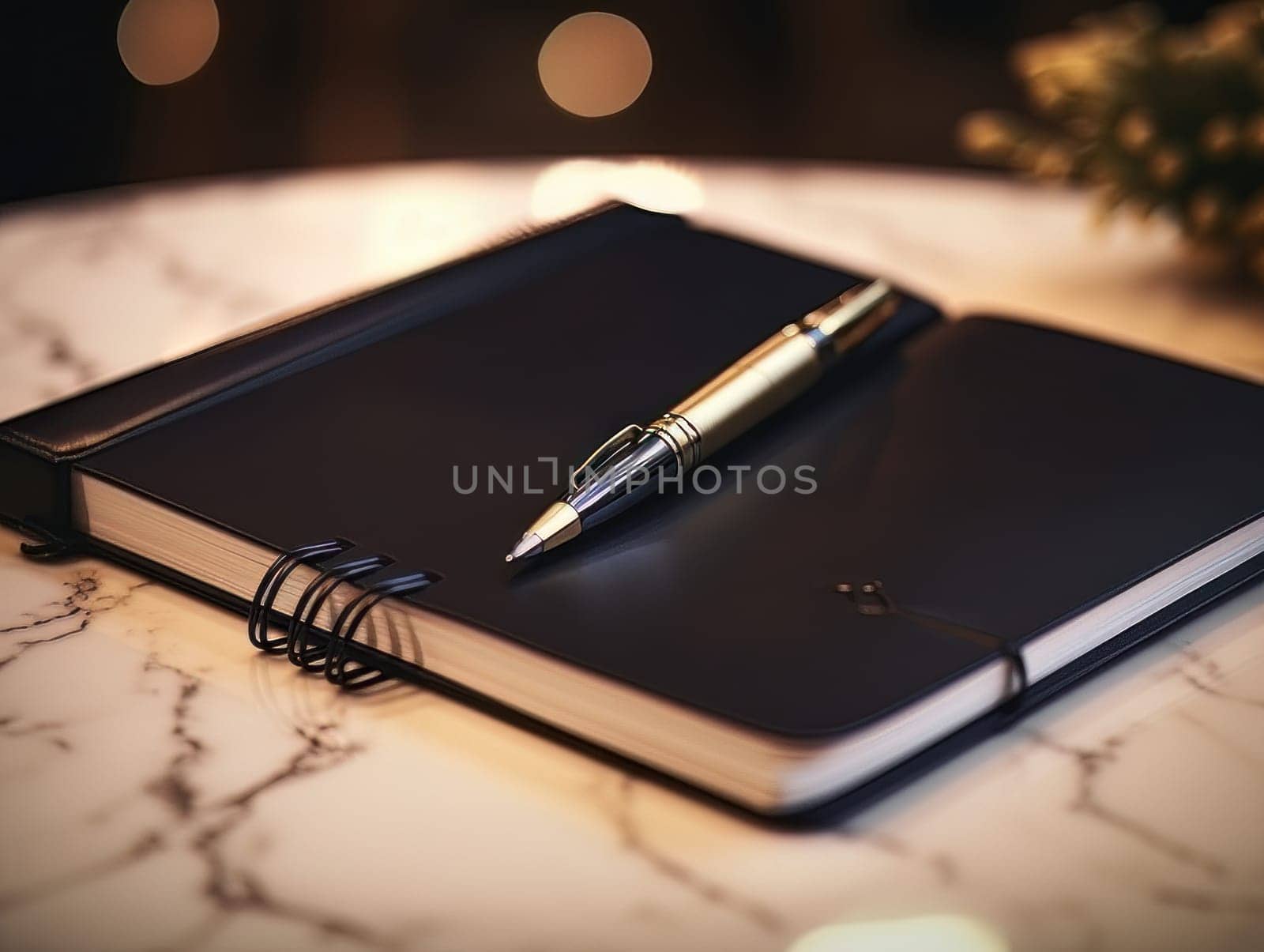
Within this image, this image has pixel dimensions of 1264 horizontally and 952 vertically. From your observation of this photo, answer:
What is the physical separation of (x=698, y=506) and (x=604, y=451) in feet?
0.15

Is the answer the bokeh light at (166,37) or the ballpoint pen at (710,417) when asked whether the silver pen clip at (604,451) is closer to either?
the ballpoint pen at (710,417)

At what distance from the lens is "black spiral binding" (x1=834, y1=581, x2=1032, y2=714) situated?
1.86 ft

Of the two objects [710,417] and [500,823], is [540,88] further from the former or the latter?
[500,823]

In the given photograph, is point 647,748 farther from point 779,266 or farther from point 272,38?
point 272,38

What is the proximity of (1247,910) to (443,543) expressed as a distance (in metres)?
0.32

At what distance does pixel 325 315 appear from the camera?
0.78 metres

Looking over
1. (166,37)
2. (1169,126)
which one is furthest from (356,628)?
(166,37)

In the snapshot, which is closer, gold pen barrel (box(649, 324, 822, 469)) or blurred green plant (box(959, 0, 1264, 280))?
gold pen barrel (box(649, 324, 822, 469))

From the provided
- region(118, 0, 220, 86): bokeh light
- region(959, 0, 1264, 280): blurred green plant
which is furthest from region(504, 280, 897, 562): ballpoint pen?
region(118, 0, 220, 86): bokeh light

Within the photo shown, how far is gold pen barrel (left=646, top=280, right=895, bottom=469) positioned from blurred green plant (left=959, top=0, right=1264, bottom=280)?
28cm

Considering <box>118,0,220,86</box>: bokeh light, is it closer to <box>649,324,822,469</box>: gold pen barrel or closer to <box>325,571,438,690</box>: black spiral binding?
<box>649,324,822,469</box>: gold pen barrel

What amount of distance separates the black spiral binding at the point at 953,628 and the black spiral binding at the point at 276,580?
201 mm

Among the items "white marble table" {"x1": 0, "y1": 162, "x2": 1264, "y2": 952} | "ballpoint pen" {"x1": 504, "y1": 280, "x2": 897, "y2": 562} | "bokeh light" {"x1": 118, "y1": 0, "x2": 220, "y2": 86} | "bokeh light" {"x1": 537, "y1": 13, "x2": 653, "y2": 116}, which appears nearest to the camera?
"white marble table" {"x1": 0, "y1": 162, "x2": 1264, "y2": 952}

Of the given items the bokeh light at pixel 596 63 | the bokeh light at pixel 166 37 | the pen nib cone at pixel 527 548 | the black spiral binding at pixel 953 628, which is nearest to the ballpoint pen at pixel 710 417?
the pen nib cone at pixel 527 548
